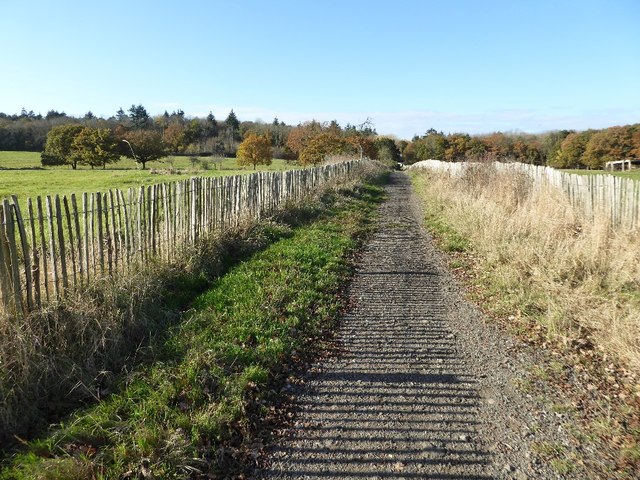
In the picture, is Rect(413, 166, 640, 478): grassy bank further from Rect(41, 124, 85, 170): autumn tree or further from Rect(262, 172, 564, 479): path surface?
Rect(41, 124, 85, 170): autumn tree

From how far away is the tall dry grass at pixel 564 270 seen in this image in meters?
5.08

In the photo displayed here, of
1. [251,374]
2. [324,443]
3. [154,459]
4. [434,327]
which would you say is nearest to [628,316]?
[434,327]

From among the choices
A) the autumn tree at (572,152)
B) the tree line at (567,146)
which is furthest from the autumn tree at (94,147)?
the autumn tree at (572,152)

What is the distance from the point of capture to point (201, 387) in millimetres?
3994

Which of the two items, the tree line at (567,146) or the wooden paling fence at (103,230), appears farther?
the tree line at (567,146)

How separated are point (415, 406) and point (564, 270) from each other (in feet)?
14.0

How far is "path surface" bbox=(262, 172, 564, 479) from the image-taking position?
3203 millimetres

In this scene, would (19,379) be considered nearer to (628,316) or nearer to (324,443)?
(324,443)

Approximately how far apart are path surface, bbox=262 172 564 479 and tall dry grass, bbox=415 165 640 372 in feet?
2.91

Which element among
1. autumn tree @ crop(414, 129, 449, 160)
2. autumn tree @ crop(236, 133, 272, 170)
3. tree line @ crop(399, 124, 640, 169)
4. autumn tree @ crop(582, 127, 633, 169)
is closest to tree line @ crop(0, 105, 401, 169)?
autumn tree @ crop(236, 133, 272, 170)

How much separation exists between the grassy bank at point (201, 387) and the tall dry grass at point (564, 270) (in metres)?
2.87

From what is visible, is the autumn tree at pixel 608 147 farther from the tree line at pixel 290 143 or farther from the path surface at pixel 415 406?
the path surface at pixel 415 406

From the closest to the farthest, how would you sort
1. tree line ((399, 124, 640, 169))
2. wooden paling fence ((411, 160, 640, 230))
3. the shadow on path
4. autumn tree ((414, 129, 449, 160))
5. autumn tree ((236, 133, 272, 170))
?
the shadow on path, wooden paling fence ((411, 160, 640, 230)), autumn tree ((236, 133, 272, 170)), tree line ((399, 124, 640, 169)), autumn tree ((414, 129, 449, 160))

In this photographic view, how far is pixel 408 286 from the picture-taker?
7551 mm
